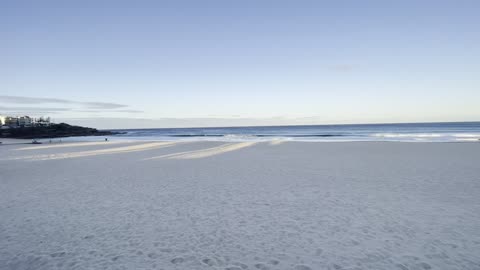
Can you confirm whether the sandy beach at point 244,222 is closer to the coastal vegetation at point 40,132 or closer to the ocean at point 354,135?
the ocean at point 354,135

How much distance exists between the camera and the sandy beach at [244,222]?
4.41m

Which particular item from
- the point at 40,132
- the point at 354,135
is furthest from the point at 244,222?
the point at 40,132

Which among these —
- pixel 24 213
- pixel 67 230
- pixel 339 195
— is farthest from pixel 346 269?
pixel 24 213

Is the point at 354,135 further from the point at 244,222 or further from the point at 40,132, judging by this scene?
the point at 40,132

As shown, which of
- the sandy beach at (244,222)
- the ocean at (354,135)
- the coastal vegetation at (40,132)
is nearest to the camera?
the sandy beach at (244,222)

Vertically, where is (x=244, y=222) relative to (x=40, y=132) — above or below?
below

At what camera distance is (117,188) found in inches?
375

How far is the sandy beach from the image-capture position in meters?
4.41

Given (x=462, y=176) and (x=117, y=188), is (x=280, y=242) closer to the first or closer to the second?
(x=117, y=188)

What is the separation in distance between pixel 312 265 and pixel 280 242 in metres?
0.88

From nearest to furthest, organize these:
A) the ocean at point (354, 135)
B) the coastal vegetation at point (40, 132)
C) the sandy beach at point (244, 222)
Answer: the sandy beach at point (244, 222) < the ocean at point (354, 135) < the coastal vegetation at point (40, 132)

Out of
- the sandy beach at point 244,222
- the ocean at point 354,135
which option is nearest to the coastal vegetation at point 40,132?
the ocean at point 354,135

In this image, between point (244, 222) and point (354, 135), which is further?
point (354, 135)

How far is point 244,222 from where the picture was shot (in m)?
6.03
